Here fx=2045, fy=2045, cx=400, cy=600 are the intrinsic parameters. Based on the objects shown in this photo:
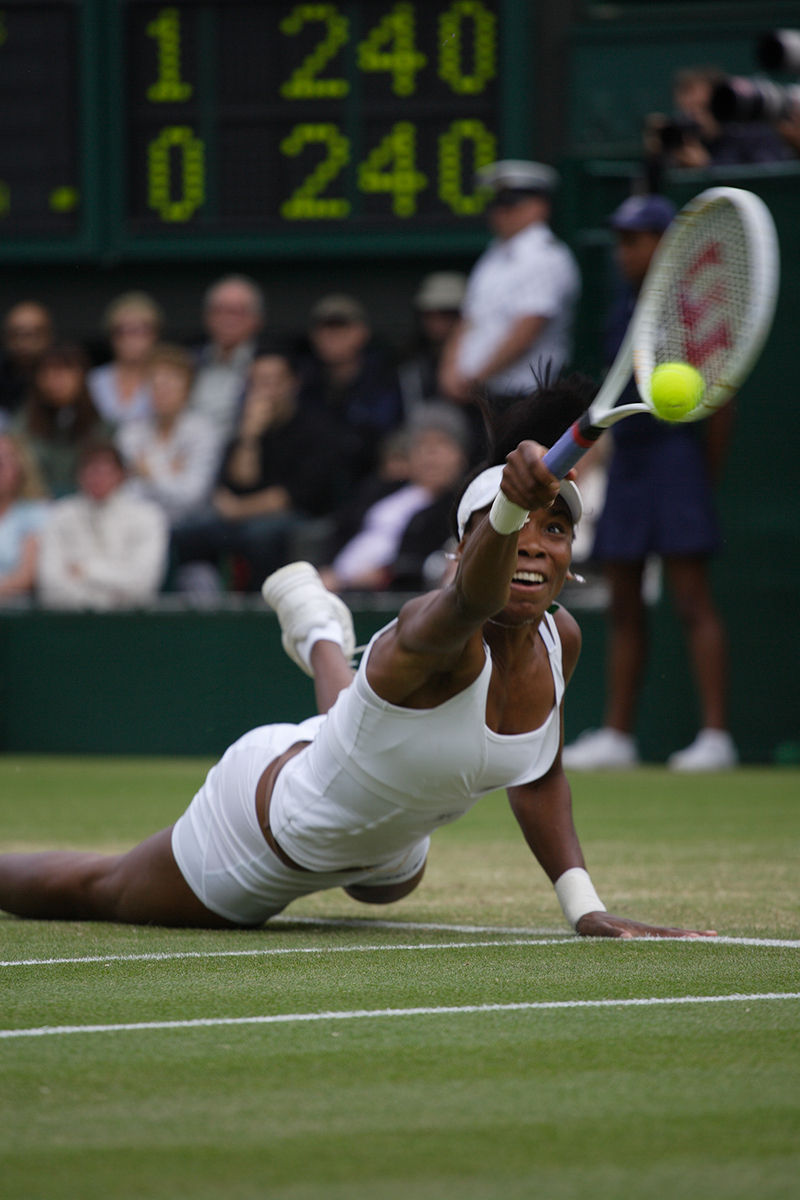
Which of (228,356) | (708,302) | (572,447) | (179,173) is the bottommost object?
(228,356)

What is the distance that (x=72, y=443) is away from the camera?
13.2 metres

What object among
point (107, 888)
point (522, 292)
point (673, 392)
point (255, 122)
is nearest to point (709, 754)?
point (522, 292)

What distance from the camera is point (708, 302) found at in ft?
14.5

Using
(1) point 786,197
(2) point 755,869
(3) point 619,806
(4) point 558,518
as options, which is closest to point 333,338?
(1) point 786,197

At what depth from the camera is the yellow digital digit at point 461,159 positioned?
12250 millimetres

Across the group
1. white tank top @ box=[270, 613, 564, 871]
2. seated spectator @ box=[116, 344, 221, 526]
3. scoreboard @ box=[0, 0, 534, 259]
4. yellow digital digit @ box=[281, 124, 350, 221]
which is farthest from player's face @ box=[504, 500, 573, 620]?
yellow digital digit @ box=[281, 124, 350, 221]

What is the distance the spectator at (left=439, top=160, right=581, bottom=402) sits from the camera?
37.3ft

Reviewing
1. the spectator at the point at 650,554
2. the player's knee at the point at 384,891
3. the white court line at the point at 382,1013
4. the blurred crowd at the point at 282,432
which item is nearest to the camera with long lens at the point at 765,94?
the spectator at the point at 650,554

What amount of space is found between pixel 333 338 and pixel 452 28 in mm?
1977

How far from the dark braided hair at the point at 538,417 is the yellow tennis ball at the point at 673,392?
1.66 feet

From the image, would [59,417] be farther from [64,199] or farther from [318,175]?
[318,175]

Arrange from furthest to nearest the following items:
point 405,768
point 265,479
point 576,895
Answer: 1. point 265,479
2. point 576,895
3. point 405,768

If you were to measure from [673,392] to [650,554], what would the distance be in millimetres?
6221

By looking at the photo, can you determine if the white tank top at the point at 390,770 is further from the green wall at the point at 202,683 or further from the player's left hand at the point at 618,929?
the green wall at the point at 202,683
